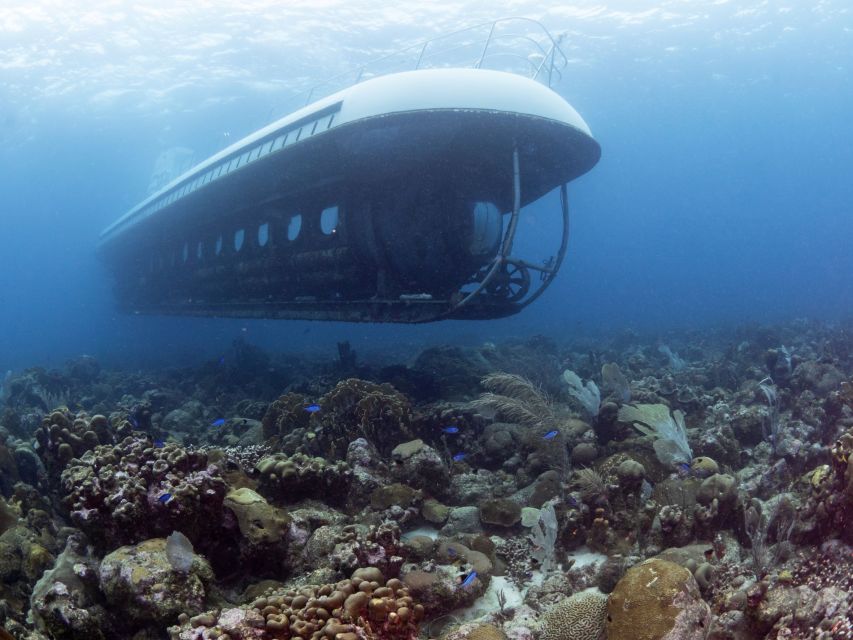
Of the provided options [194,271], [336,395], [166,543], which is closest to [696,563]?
[166,543]

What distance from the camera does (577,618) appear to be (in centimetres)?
327

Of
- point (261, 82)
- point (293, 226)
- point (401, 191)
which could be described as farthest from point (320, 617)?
point (261, 82)

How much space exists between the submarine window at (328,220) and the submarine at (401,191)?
0.03 metres

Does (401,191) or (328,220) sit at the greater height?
(401,191)

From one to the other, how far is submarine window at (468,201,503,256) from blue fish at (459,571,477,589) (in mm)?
6840

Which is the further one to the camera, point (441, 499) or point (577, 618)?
point (441, 499)

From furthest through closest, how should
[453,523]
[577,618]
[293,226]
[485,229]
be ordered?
[293,226] < [485,229] < [453,523] < [577,618]

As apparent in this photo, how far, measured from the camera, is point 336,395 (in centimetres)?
724

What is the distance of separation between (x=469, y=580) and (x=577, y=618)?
0.72m

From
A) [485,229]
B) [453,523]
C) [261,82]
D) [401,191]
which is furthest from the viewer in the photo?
[261,82]

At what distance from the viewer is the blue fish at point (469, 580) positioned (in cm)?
356

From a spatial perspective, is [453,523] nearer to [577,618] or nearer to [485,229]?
[577,618]

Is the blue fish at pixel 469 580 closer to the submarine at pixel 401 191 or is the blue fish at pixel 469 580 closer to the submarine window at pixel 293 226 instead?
the submarine at pixel 401 191

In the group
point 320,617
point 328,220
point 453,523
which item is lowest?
point 453,523
